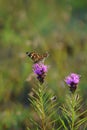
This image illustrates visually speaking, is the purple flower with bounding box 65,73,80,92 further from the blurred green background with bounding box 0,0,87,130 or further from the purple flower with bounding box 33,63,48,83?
the blurred green background with bounding box 0,0,87,130

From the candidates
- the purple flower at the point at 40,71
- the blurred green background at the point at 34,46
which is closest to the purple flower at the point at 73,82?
the purple flower at the point at 40,71

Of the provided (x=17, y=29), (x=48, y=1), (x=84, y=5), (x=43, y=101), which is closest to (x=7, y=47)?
(x=17, y=29)

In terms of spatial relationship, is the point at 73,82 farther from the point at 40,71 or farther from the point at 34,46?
the point at 34,46

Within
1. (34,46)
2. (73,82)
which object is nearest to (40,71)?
(73,82)

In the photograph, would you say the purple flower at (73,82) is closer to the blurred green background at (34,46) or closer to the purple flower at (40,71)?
the purple flower at (40,71)

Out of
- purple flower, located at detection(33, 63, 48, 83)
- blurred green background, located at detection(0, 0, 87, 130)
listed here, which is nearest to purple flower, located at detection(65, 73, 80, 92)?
purple flower, located at detection(33, 63, 48, 83)

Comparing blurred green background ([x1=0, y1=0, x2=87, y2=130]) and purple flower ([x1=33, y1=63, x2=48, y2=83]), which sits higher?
blurred green background ([x1=0, y1=0, x2=87, y2=130])

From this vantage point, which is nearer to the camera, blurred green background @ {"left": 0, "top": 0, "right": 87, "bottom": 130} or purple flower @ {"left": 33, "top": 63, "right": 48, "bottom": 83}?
purple flower @ {"left": 33, "top": 63, "right": 48, "bottom": 83}

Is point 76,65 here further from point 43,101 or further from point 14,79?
point 43,101
